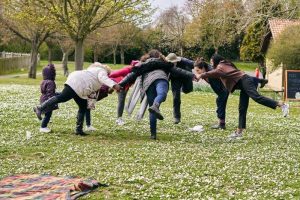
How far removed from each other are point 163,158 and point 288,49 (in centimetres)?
2797

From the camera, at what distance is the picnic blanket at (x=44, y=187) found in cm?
697

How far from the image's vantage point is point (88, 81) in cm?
1227

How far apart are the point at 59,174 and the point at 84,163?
967 mm

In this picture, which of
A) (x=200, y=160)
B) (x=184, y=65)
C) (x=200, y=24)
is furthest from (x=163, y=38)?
(x=200, y=160)

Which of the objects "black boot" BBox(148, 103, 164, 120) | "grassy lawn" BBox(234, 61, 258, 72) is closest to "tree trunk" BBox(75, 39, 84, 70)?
"black boot" BBox(148, 103, 164, 120)

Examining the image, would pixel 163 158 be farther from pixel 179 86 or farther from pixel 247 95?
pixel 179 86

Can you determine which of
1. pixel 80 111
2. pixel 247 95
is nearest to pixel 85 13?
pixel 80 111

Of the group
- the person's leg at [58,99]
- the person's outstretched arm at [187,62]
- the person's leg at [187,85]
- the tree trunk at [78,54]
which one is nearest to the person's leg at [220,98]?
the person's leg at [187,85]

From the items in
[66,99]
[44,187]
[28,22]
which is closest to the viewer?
[44,187]

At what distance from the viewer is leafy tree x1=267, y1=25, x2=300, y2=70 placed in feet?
116

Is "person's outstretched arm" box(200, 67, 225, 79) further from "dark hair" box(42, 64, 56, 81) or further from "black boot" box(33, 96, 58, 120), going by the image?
"dark hair" box(42, 64, 56, 81)

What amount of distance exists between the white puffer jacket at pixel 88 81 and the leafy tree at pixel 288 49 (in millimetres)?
25324

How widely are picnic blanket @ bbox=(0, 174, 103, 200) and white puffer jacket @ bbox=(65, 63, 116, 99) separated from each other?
14.3ft

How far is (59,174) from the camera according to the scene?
8.33 m
